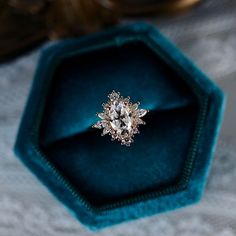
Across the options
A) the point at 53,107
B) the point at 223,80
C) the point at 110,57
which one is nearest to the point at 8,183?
the point at 53,107

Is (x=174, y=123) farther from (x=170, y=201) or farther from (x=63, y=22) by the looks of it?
(x=63, y=22)

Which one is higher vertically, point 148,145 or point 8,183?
point 148,145

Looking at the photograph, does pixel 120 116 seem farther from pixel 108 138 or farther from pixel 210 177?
pixel 210 177

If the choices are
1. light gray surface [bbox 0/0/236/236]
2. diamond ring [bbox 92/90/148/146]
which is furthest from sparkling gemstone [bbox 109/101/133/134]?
light gray surface [bbox 0/0/236/236]

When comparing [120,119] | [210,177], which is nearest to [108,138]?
[120,119]

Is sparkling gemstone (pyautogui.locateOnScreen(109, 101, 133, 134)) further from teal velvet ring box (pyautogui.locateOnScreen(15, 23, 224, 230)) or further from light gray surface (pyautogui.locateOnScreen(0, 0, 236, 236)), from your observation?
light gray surface (pyautogui.locateOnScreen(0, 0, 236, 236))

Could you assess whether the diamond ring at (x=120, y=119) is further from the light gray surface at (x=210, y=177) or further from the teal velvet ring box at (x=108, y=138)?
the light gray surface at (x=210, y=177)
